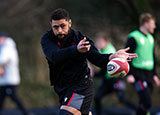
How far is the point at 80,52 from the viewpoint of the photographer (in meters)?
4.62

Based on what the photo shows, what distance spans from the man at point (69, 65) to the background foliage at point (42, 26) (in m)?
5.86

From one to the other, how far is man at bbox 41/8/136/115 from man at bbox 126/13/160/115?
6.97 feet

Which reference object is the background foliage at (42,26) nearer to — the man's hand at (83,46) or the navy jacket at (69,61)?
the navy jacket at (69,61)

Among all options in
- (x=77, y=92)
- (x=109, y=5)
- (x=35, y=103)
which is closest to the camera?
(x=77, y=92)

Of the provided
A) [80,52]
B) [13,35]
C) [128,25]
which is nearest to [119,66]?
[80,52]

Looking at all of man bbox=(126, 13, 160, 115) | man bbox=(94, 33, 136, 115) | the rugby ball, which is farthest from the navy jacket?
man bbox=(94, 33, 136, 115)

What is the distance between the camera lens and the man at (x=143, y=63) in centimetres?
698

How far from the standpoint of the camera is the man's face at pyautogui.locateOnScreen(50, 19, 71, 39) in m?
4.80

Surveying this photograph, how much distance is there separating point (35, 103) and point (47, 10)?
3185 millimetres

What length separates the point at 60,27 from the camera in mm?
4805

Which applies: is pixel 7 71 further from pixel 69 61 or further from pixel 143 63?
pixel 69 61

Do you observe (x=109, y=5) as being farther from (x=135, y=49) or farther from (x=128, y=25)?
(x=135, y=49)

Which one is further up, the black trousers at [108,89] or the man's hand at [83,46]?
the man's hand at [83,46]

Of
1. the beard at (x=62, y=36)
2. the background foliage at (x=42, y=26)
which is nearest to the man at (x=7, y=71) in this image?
the background foliage at (x=42, y=26)
